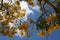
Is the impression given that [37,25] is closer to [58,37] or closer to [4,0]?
[58,37]

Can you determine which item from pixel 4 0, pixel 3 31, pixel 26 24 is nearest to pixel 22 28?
pixel 26 24

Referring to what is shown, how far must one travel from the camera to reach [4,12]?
233cm

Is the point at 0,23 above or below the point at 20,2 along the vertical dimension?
below

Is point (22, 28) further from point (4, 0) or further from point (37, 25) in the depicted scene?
point (4, 0)

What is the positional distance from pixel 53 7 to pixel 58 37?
338 millimetres

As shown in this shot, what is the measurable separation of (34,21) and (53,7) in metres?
0.26

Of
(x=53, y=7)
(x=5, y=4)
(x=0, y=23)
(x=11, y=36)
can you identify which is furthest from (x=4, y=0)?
(x=53, y=7)

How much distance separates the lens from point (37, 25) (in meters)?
2.32

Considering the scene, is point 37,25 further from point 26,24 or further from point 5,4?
point 5,4

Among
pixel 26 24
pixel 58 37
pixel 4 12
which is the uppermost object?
pixel 4 12

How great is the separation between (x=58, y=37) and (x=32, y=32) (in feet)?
0.95

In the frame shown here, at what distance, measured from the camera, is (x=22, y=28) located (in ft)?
7.61

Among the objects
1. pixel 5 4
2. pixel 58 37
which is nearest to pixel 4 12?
pixel 5 4

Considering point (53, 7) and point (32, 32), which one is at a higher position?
point (53, 7)
